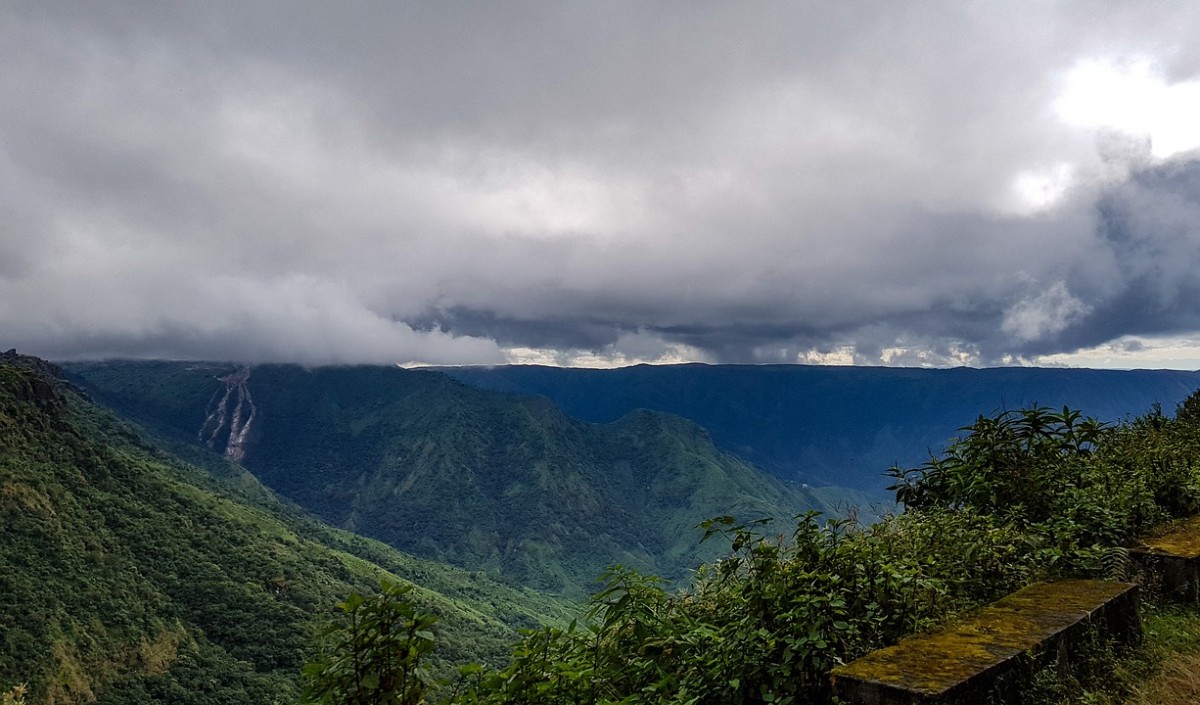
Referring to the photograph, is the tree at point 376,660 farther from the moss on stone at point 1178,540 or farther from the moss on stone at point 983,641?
the moss on stone at point 1178,540

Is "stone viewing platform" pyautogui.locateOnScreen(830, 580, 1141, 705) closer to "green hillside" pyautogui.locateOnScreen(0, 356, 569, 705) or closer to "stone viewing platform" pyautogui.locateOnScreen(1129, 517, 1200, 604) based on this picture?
"stone viewing platform" pyautogui.locateOnScreen(1129, 517, 1200, 604)

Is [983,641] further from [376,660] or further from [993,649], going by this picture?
[376,660]

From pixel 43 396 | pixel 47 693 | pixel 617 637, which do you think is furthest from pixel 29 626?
pixel 617 637

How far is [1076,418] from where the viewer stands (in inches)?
372

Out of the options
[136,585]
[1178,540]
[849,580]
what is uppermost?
[1178,540]

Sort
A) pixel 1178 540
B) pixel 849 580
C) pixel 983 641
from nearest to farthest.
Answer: pixel 983 641 < pixel 849 580 < pixel 1178 540

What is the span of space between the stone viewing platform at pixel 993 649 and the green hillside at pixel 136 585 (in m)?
103

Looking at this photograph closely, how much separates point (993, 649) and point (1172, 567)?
11.9 ft

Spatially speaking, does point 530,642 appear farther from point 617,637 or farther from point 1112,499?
point 1112,499

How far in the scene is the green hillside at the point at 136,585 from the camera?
97.6m

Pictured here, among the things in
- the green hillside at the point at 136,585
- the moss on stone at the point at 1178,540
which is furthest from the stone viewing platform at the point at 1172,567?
the green hillside at the point at 136,585

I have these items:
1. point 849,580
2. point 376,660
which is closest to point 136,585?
point 376,660

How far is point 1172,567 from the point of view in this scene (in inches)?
247

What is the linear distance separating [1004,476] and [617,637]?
6068 mm
